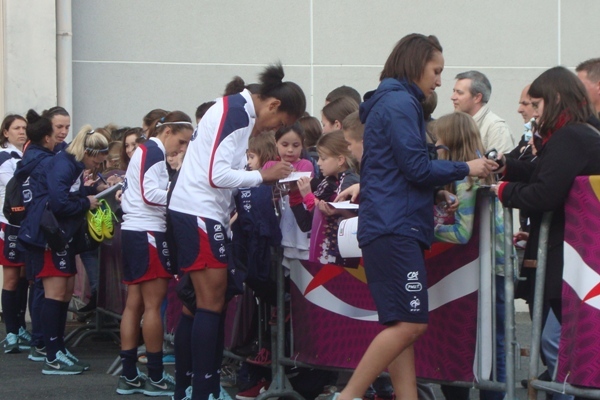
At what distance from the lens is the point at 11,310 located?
9.05m

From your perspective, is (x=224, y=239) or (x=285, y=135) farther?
(x=285, y=135)

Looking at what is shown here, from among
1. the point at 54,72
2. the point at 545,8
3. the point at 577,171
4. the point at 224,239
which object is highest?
the point at 545,8

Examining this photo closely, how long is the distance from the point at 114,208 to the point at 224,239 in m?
3.04

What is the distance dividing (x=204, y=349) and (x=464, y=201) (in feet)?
5.49

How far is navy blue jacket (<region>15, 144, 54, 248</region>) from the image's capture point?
7.70 m

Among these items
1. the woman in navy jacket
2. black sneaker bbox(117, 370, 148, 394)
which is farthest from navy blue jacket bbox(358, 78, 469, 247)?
black sneaker bbox(117, 370, 148, 394)

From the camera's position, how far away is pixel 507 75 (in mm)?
11477

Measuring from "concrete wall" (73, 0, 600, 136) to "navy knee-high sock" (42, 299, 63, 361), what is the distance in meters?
3.62

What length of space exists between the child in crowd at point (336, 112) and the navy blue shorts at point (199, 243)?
1.81m

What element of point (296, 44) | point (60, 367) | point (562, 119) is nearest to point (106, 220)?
point (60, 367)

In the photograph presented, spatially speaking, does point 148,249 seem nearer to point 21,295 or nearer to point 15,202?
point 15,202

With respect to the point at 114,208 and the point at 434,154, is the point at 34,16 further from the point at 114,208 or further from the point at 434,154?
the point at 434,154

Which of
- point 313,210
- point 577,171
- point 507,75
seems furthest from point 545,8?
point 577,171

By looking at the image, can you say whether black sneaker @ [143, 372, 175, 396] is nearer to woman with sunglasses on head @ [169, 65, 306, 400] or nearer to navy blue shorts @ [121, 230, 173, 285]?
navy blue shorts @ [121, 230, 173, 285]
